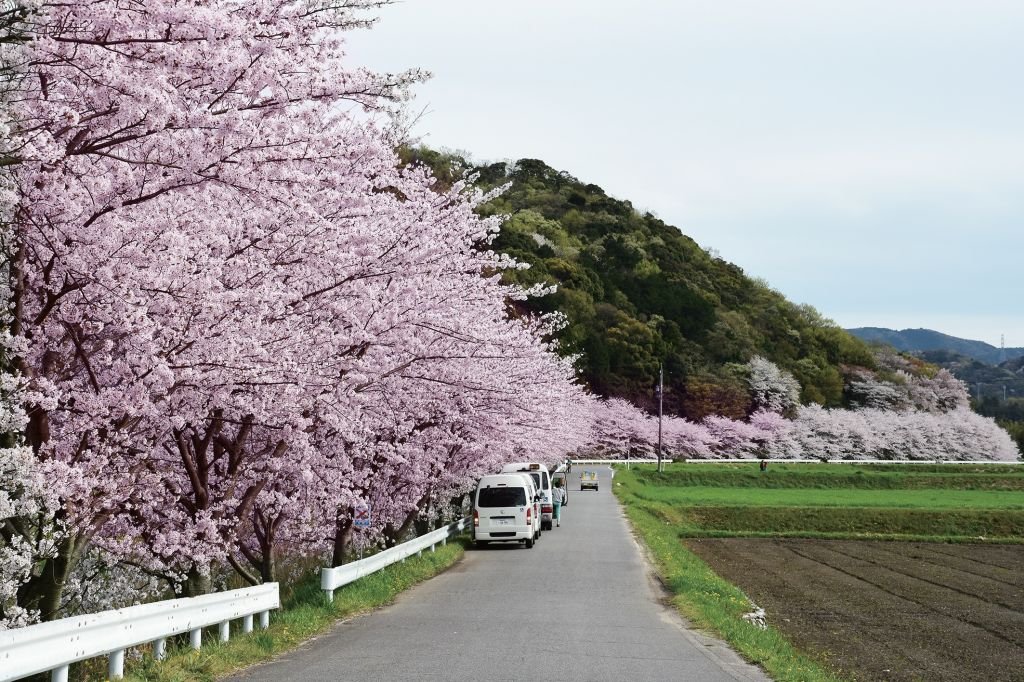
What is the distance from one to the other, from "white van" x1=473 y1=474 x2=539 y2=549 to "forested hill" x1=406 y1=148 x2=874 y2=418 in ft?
204

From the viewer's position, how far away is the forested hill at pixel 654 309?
10512cm

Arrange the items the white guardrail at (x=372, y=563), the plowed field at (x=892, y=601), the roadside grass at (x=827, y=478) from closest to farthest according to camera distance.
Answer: the white guardrail at (x=372, y=563), the plowed field at (x=892, y=601), the roadside grass at (x=827, y=478)

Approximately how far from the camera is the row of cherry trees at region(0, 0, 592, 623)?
8.40m

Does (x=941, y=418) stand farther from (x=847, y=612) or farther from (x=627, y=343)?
(x=847, y=612)

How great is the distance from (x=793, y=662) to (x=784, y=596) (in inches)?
466

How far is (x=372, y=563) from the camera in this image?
733 inches

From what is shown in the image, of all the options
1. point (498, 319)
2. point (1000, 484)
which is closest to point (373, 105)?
point (498, 319)

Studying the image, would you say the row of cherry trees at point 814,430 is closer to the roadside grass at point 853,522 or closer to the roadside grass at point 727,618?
the roadside grass at point 853,522

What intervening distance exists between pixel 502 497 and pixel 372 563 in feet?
35.6

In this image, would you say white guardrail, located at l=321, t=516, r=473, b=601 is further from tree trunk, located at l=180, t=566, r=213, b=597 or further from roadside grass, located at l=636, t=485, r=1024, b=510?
roadside grass, located at l=636, t=485, r=1024, b=510

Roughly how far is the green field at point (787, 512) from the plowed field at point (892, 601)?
4.00ft

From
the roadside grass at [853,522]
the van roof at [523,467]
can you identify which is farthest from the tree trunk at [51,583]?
the roadside grass at [853,522]

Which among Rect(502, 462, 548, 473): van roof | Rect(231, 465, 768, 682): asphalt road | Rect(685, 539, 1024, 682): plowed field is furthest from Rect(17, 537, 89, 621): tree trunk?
Rect(502, 462, 548, 473): van roof

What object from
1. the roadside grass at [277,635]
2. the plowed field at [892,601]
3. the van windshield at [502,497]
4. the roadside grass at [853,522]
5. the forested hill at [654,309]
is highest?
the forested hill at [654,309]
